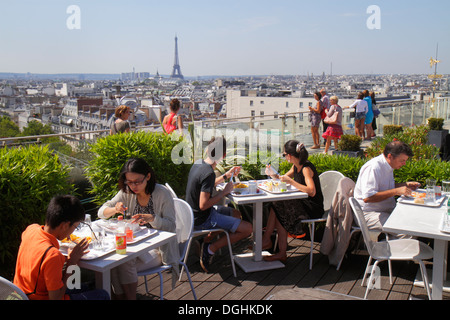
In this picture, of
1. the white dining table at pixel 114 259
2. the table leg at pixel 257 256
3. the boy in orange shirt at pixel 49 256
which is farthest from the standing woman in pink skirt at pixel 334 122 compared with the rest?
the boy in orange shirt at pixel 49 256

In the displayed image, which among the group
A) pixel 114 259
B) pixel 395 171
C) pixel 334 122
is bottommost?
pixel 114 259

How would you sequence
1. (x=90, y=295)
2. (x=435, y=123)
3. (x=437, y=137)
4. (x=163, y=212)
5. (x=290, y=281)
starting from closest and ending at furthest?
(x=90, y=295), (x=163, y=212), (x=290, y=281), (x=437, y=137), (x=435, y=123)

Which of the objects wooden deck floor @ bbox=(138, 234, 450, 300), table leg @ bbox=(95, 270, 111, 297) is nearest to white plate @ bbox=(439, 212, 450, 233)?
wooden deck floor @ bbox=(138, 234, 450, 300)

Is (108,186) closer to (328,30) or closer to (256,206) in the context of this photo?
(256,206)

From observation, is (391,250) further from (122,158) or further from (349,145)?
(349,145)

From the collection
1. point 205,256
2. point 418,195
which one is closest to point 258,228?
point 205,256

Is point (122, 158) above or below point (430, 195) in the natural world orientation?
above

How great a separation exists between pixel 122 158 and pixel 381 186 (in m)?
2.71

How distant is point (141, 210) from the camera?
10.6 ft

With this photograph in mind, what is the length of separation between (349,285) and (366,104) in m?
8.61

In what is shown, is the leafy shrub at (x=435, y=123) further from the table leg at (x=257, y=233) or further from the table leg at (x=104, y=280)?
the table leg at (x=104, y=280)

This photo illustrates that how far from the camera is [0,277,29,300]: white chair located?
1874 millimetres

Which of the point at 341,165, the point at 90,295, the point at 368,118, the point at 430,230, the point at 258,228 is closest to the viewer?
the point at 90,295
